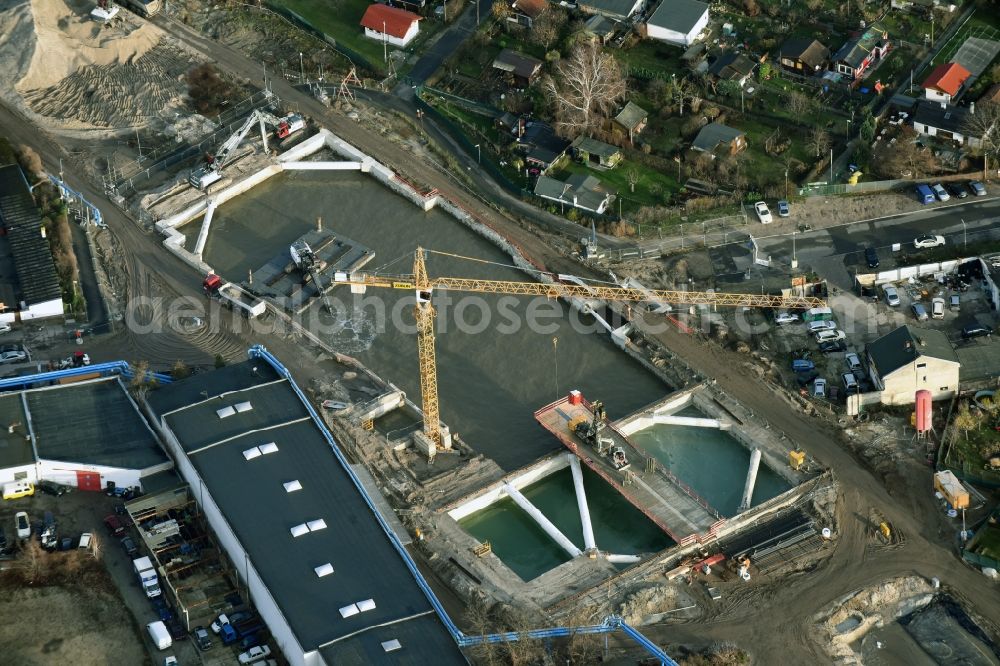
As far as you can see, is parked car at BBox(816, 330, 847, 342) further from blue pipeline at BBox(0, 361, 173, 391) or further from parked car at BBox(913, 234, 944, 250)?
blue pipeline at BBox(0, 361, 173, 391)

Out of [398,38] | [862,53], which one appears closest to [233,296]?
[398,38]

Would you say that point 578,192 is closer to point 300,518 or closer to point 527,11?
point 527,11

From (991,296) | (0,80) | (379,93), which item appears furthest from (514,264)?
(0,80)

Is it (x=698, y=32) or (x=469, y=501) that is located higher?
(x=698, y=32)

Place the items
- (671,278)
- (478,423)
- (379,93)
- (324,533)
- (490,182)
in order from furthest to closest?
(379,93) < (490,182) < (671,278) < (478,423) < (324,533)

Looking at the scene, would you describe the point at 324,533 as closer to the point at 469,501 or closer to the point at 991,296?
the point at 469,501

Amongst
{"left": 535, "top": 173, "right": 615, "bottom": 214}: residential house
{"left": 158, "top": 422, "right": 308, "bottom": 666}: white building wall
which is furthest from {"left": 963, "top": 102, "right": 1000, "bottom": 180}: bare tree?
{"left": 158, "top": 422, "right": 308, "bottom": 666}: white building wall

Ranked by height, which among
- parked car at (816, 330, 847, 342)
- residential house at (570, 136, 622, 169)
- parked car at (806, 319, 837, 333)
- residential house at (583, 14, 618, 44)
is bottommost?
parked car at (816, 330, 847, 342)
